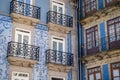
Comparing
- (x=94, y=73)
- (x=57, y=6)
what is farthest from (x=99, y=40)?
(x=57, y=6)

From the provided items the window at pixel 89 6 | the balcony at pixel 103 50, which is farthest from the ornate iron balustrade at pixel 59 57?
the window at pixel 89 6

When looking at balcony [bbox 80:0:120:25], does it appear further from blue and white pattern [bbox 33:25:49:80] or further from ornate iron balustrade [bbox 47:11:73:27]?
blue and white pattern [bbox 33:25:49:80]

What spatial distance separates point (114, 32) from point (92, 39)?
1792 mm

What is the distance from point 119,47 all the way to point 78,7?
513 centimetres

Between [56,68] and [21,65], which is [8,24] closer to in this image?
[21,65]

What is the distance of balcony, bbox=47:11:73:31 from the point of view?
728 inches

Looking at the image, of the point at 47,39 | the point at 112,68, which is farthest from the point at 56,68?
the point at 112,68

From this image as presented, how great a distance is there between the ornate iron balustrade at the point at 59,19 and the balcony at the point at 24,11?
32.2 inches

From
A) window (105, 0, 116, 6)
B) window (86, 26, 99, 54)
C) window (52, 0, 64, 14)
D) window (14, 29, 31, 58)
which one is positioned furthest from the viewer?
window (52, 0, 64, 14)

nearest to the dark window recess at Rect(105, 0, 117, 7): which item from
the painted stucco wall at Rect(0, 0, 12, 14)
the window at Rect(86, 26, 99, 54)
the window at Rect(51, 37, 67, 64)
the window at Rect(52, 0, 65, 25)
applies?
the window at Rect(86, 26, 99, 54)

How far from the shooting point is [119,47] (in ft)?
54.3

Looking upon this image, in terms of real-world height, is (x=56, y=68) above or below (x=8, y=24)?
below

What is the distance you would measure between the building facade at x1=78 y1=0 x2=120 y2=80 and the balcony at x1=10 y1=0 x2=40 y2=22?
3301 millimetres

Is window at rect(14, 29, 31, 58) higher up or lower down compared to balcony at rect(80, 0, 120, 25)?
lower down
